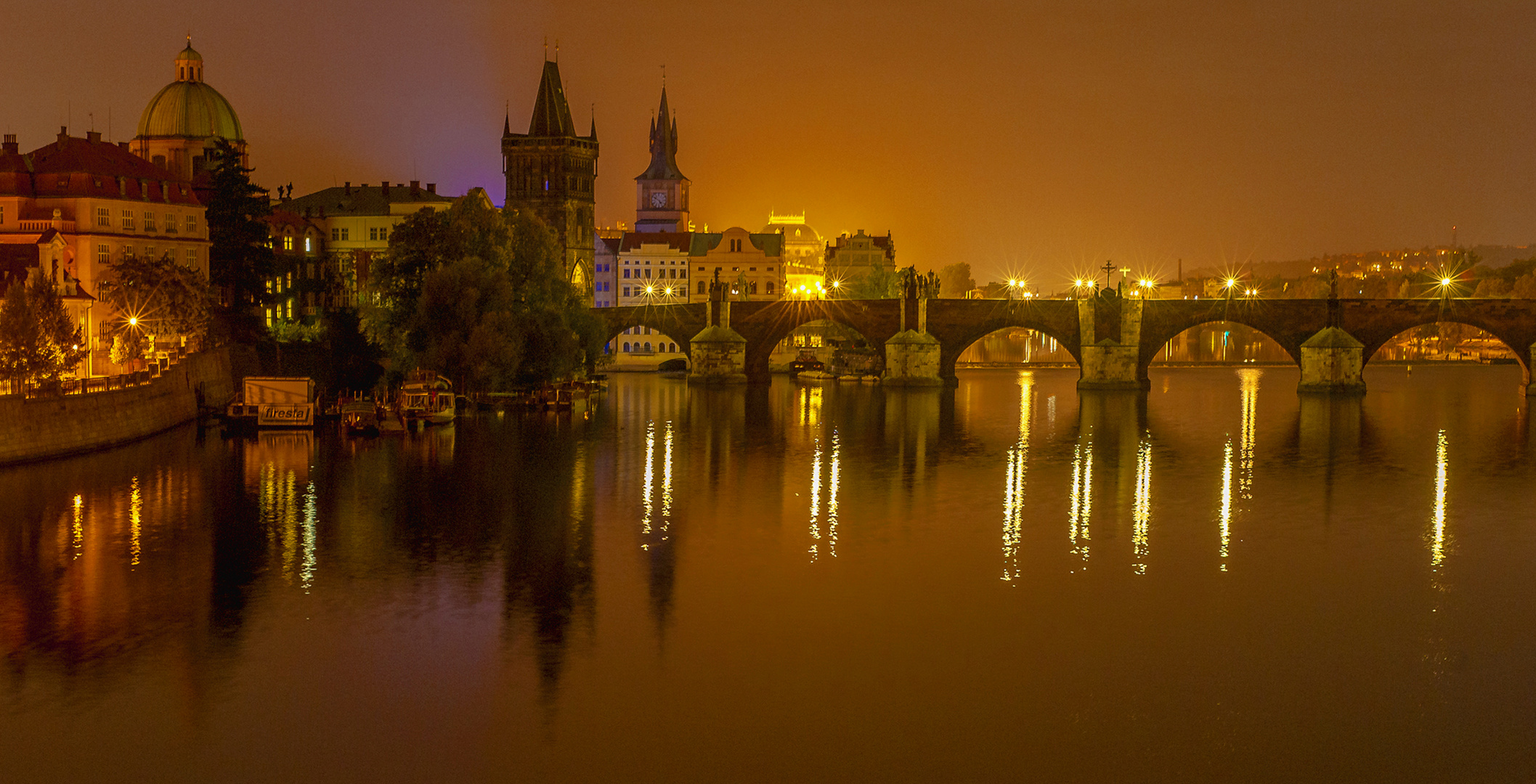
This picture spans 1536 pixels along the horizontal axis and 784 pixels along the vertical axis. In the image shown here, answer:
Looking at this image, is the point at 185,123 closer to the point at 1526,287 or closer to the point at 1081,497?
the point at 1081,497

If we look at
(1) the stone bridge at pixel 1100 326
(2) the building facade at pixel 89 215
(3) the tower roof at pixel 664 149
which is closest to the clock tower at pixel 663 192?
(3) the tower roof at pixel 664 149

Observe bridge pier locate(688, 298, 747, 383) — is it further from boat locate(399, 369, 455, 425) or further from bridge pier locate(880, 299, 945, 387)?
boat locate(399, 369, 455, 425)

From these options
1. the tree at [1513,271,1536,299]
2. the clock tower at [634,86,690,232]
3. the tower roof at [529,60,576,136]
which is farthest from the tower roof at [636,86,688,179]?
the tree at [1513,271,1536,299]

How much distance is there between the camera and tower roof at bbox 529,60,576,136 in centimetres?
12850

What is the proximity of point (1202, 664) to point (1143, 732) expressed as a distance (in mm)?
4019

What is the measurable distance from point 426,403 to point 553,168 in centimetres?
6873

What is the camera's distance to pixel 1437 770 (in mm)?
21125

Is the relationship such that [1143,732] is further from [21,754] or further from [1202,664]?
[21,754]

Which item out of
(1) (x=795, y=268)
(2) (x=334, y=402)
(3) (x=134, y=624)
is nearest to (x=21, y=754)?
(3) (x=134, y=624)

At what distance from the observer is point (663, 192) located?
18812cm

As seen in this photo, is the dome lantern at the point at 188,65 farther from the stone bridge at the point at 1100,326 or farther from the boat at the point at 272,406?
the boat at the point at 272,406

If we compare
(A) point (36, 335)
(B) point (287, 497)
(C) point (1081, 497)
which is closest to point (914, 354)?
(C) point (1081, 497)

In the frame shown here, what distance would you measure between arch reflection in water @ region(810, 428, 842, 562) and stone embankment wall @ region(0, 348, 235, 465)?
77.4 feet

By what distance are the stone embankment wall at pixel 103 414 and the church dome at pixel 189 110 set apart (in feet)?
123
